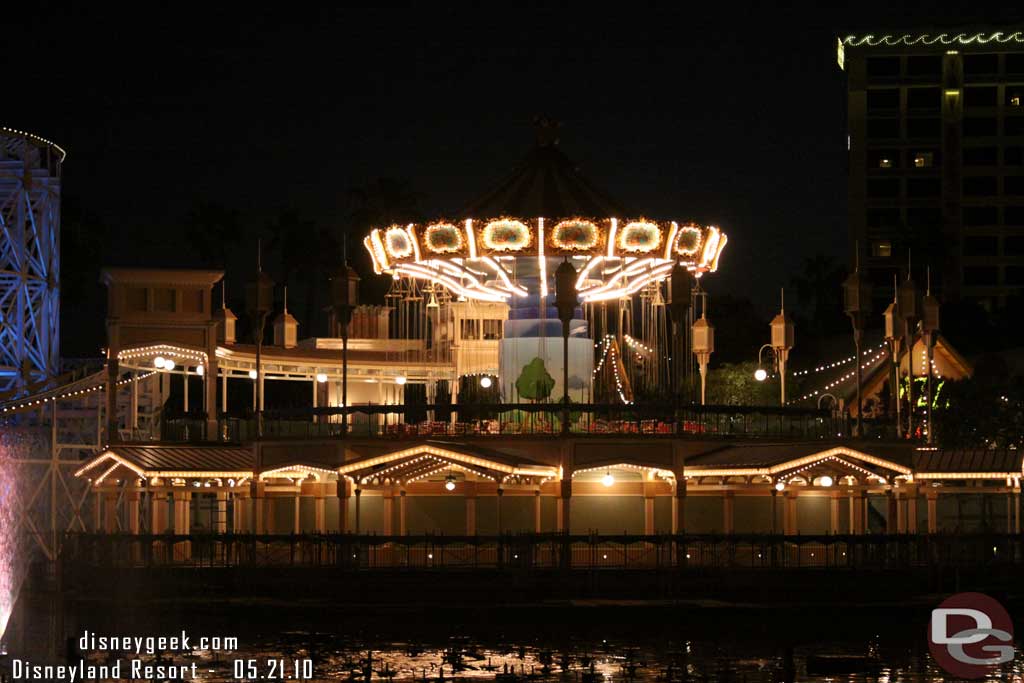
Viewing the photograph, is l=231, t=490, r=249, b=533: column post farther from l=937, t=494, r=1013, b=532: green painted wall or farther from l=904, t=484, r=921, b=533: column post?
l=937, t=494, r=1013, b=532: green painted wall

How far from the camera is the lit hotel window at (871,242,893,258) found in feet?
418

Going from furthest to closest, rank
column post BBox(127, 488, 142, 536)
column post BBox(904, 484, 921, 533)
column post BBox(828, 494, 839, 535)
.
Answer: column post BBox(828, 494, 839, 535) → column post BBox(904, 484, 921, 533) → column post BBox(127, 488, 142, 536)

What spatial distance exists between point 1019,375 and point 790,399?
8.91m

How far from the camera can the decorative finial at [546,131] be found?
51.7m

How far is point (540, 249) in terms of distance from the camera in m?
47.0

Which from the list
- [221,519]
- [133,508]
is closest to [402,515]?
[133,508]

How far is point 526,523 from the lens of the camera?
4784cm

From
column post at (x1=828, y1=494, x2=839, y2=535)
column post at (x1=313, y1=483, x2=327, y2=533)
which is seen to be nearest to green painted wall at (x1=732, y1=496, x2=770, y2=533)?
column post at (x1=828, y1=494, x2=839, y2=535)

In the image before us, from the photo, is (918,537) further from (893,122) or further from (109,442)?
(893,122)

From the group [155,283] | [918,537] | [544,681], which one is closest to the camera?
[544,681]

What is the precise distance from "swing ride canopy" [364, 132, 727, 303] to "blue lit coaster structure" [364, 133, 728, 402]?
3cm

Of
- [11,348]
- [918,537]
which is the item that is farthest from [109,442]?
[11,348]

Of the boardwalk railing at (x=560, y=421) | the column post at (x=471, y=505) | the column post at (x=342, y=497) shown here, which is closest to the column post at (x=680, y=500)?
the boardwalk railing at (x=560, y=421)

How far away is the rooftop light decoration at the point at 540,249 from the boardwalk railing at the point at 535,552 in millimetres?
8090
